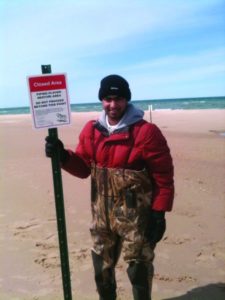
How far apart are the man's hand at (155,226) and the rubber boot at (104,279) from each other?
1.73 ft

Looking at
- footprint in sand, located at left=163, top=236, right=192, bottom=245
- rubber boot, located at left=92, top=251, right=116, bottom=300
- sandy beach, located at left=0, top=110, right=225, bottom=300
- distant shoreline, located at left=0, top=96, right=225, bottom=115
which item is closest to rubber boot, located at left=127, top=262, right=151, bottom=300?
rubber boot, located at left=92, top=251, right=116, bottom=300

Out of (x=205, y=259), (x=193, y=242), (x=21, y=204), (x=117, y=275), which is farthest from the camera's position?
(x=21, y=204)

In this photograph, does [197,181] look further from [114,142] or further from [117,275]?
[114,142]

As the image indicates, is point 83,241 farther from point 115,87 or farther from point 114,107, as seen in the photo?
point 115,87

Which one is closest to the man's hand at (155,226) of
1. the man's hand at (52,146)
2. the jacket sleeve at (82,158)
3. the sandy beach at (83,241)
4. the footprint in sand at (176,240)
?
the jacket sleeve at (82,158)

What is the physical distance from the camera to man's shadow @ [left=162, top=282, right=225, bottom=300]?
4363 millimetres

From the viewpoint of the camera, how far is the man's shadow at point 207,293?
4.36 m

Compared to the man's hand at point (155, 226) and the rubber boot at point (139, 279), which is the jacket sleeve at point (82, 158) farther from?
the rubber boot at point (139, 279)

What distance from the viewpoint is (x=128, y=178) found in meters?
3.43

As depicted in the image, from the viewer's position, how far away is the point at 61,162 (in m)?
3.60

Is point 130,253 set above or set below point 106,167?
below

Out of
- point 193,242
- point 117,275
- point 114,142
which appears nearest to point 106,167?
point 114,142

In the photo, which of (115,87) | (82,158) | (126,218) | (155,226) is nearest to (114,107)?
(115,87)

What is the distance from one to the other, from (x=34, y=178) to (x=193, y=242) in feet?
15.8
